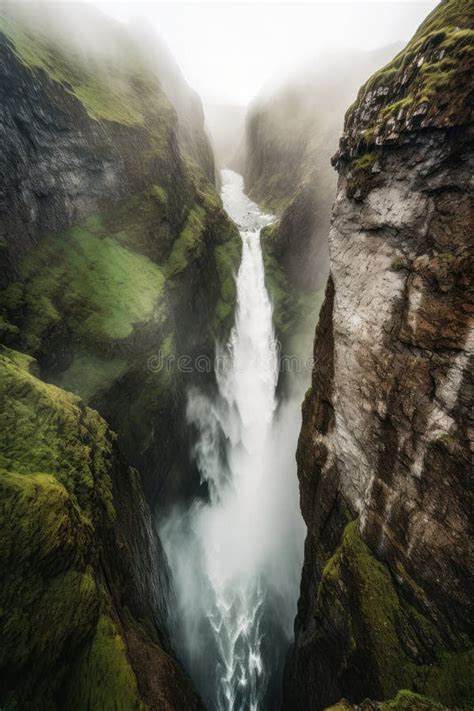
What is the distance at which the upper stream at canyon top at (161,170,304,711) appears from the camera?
16391mm

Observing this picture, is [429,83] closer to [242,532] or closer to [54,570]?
[54,570]

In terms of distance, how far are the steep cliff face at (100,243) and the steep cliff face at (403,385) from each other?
10.8 meters

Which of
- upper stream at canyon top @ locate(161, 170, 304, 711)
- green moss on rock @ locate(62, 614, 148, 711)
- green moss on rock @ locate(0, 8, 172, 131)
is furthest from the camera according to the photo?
green moss on rock @ locate(0, 8, 172, 131)

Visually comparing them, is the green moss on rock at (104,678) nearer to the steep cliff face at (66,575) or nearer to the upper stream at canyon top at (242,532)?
the steep cliff face at (66,575)

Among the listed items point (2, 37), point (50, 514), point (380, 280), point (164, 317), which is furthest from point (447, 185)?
point (2, 37)

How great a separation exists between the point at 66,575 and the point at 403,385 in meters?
8.76

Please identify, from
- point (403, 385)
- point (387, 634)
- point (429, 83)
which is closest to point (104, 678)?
point (387, 634)

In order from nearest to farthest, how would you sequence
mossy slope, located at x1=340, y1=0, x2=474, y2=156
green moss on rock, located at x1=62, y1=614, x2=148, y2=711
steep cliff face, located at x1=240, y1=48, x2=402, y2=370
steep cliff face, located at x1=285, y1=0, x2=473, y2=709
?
green moss on rock, located at x1=62, y1=614, x2=148, y2=711, mossy slope, located at x1=340, y1=0, x2=474, y2=156, steep cliff face, located at x1=285, y1=0, x2=473, y2=709, steep cliff face, located at x1=240, y1=48, x2=402, y2=370

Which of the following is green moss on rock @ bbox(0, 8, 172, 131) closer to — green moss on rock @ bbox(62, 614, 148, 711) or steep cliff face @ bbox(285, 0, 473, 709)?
steep cliff face @ bbox(285, 0, 473, 709)

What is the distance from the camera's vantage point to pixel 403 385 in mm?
8016

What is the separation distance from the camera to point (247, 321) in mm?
29828

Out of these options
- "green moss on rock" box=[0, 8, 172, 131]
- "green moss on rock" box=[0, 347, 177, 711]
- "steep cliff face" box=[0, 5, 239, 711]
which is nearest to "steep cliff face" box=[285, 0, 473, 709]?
"green moss on rock" box=[0, 347, 177, 711]

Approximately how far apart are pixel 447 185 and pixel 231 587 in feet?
74.4

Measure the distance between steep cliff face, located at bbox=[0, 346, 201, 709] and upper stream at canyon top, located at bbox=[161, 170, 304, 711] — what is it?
7.52m
